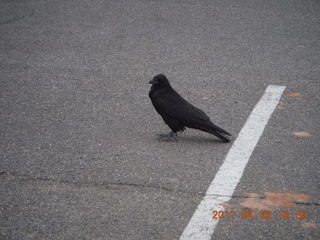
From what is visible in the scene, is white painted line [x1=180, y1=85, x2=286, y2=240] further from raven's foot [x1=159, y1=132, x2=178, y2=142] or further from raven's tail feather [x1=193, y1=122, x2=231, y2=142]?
raven's foot [x1=159, y1=132, x2=178, y2=142]

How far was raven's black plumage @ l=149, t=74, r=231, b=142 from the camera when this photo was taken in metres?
4.82

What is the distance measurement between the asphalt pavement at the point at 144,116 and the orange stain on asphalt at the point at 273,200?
0.05 feet

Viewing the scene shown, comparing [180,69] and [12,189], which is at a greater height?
[12,189]

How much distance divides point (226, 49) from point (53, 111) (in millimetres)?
3193

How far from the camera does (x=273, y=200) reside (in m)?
3.74

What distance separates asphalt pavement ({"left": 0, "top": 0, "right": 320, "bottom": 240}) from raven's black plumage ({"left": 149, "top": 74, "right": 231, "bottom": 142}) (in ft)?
0.52

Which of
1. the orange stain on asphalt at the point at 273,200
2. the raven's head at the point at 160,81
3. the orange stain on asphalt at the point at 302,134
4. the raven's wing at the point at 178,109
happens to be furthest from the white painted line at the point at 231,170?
the raven's head at the point at 160,81

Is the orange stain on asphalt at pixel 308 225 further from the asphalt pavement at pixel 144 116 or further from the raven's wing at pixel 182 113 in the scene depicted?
the raven's wing at pixel 182 113

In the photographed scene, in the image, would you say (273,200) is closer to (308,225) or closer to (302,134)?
(308,225)

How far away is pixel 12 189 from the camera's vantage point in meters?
3.94

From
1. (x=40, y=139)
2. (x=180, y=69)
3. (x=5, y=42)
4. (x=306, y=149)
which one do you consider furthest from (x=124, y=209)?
(x=5, y=42)

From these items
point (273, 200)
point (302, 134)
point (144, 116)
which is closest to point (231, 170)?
point (273, 200)

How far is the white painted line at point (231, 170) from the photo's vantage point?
11.2ft

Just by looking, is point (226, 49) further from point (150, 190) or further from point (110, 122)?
point (150, 190)
